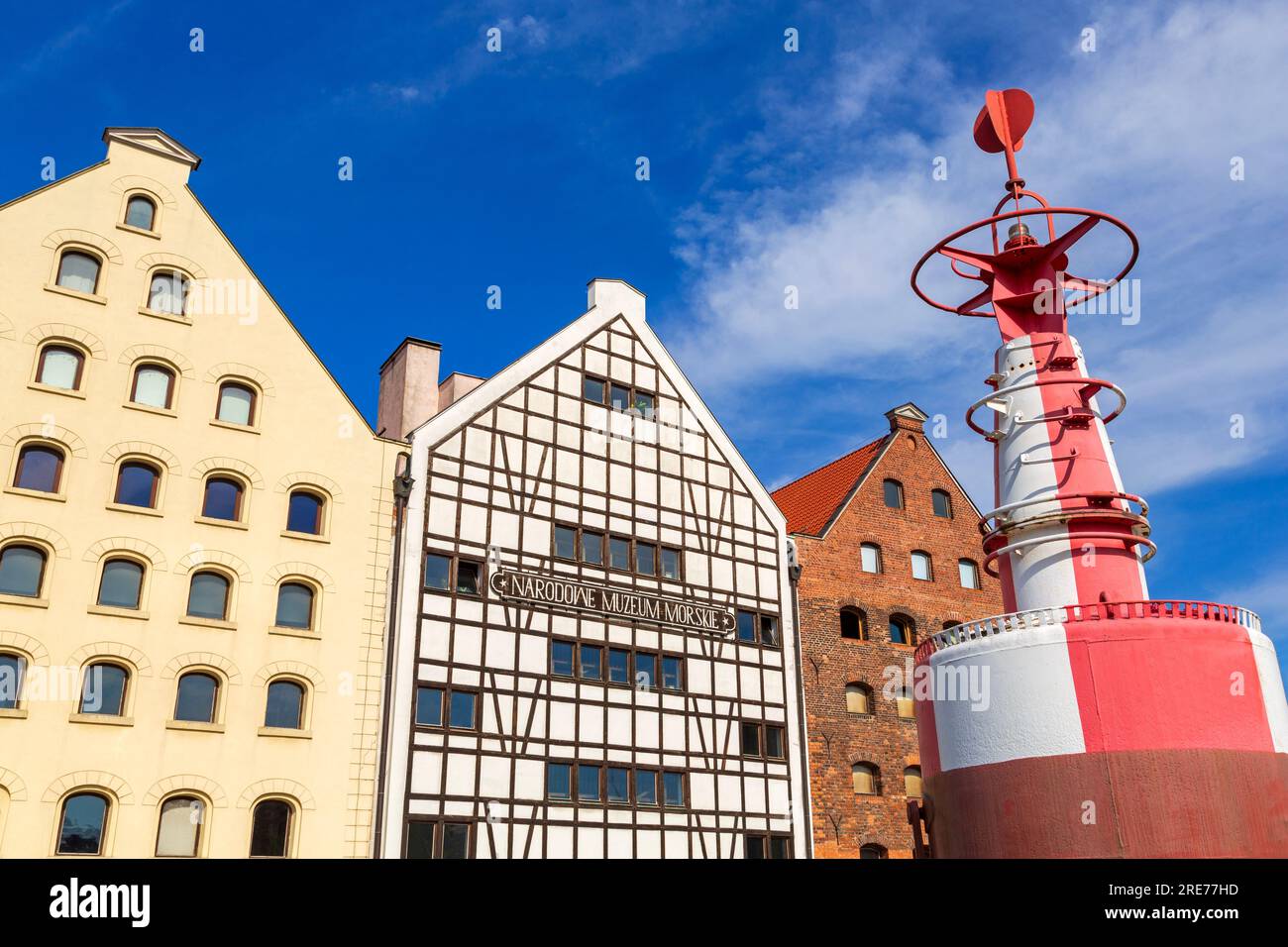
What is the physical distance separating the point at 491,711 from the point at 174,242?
13.1 m

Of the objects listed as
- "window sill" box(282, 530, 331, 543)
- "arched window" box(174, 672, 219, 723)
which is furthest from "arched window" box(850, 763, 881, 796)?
"arched window" box(174, 672, 219, 723)

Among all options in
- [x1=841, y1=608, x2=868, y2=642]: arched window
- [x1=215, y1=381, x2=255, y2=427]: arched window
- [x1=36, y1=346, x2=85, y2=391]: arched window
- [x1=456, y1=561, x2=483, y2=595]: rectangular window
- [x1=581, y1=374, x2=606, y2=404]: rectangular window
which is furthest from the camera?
[x1=841, y1=608, x2=868, y2=642]: arched window

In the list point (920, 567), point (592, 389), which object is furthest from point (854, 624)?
point (592, 389)

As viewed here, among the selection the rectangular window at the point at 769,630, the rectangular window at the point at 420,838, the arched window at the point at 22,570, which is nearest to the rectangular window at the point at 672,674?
the rectangular window at the point at 769,630

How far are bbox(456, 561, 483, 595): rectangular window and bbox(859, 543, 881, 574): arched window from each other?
1283 centimetres

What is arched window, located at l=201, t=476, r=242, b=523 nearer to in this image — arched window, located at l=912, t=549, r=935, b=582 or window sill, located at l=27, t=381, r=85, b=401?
window sill, located at l=27, t=381, r=85, b=401

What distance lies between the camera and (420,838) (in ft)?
76.6

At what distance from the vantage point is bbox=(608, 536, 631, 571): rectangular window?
28.4 m

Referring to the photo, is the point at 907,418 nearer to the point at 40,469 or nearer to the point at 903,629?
the point at 903,629

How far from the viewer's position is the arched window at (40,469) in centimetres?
2222

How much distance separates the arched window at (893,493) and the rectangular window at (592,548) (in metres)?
11.0

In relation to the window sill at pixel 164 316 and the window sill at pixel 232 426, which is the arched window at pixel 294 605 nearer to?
the window sill at pixel 232 426

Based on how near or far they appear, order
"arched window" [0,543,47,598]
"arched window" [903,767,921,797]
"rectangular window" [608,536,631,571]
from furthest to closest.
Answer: "arched window" [903,767,921,797] → "rectangular window" [608,536,631,571] → "arched window" [0,543,47,598]
